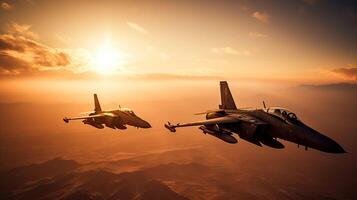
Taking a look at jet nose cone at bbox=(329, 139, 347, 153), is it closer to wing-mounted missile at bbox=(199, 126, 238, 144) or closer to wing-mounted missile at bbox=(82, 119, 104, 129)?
wing-mounted missile at bbox=(199, 126, 238, 144)

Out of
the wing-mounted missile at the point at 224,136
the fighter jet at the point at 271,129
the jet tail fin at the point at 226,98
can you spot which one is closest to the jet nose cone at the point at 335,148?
the fighter jet at the point at 271,129

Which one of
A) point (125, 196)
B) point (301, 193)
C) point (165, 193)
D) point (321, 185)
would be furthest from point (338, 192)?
point (125, 196)

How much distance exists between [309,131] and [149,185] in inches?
5939

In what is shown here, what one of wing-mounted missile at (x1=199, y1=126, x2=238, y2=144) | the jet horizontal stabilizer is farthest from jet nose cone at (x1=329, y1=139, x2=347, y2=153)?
wing-mounted missile at (x1=199, y1=126, x2=238, y2=144)

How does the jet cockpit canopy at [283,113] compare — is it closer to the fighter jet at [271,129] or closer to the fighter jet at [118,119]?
the fighter jet at [271,129]

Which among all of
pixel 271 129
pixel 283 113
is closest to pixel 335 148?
pixel 283 113

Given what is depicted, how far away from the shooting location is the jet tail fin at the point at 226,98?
2630cm

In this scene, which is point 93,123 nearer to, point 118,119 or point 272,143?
point 118,119

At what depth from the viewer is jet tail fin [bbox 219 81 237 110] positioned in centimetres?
2630

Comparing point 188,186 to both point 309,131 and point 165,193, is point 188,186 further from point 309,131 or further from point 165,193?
point 309,131

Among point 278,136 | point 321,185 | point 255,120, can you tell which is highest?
point 255,120

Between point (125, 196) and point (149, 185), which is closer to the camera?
point (125, 196)

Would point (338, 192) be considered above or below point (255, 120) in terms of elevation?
below

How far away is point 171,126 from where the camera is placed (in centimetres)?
1702
